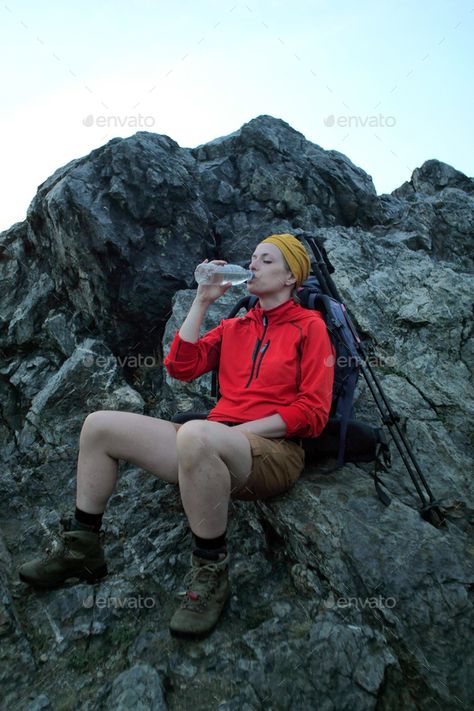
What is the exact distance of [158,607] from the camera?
4.11 m

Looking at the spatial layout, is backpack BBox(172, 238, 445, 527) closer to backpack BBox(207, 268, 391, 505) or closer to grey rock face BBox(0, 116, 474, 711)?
backpack BBox(207, 268, 391, 505)

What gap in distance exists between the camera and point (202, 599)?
3580 millimetres

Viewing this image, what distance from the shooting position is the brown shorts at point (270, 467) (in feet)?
12.9

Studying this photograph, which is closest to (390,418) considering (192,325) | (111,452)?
(192,325)

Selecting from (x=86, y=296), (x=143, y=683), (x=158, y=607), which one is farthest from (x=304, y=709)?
(x=86, y=296)

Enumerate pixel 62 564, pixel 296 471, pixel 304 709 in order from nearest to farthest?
pixel 304 709 < pixel 62 564 < pixel 296 471

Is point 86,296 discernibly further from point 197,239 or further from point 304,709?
point 304,709

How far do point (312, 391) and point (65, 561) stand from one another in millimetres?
2648

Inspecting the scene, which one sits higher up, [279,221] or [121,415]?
[279,221]

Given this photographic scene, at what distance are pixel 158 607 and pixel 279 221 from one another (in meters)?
8.02

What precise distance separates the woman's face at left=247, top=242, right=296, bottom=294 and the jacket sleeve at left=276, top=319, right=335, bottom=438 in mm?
705
